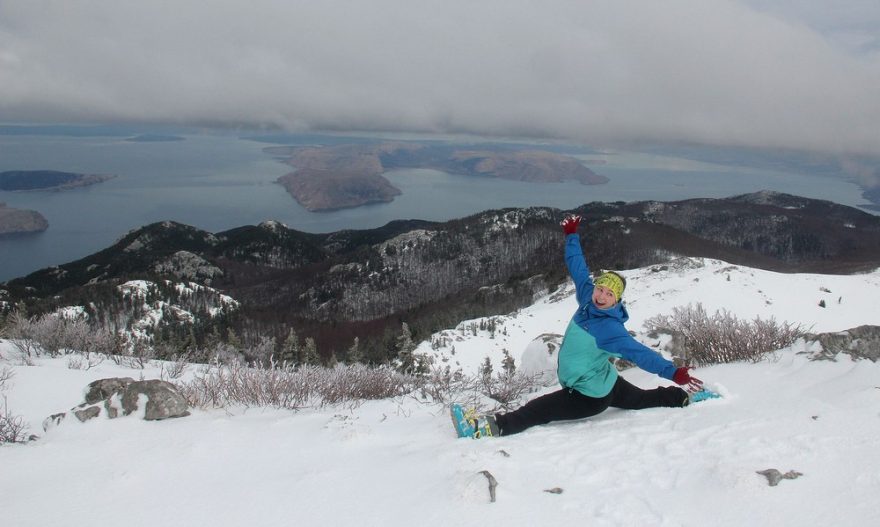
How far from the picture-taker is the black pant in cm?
464

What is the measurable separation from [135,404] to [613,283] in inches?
200

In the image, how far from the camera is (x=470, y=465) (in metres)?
3.53

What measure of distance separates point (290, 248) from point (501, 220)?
85343 millimetres

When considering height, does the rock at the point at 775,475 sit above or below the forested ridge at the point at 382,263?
above

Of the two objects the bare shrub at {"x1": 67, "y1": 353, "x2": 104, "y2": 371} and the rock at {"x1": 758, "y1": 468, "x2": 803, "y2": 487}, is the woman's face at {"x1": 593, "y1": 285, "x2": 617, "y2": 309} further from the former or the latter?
the bare shrub at {"x1": 67, "y1": 353, "x2": 104, "y2": 371}

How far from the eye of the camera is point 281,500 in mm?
3141

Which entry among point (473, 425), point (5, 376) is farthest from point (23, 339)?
point (473, 425)

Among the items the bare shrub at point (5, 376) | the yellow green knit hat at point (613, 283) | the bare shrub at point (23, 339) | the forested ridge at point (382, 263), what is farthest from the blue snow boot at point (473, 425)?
the forested ridge at point (382, 263)

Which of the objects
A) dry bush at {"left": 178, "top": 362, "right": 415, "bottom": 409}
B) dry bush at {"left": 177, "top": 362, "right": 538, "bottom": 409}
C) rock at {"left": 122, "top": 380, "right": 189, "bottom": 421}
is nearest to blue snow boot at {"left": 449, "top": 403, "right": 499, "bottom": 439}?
dry bush at {"left": 177, "top": 362, "right": 538, "bottom": 409}

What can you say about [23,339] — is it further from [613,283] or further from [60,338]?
[613,283]

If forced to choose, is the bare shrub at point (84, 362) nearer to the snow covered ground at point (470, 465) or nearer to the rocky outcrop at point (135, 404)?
the snow covered ground at point (470, 465)

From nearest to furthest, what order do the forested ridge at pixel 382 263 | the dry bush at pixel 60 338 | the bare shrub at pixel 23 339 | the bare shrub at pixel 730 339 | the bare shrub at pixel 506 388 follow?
the bare shrub at pixel 506 388 → the bare shrub at pixel 730 339 → the bare shrub at pixel 23 339 → the dry bush at pixel 60 338 → the forested ridge at pixel 382 263

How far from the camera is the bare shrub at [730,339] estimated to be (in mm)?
6438

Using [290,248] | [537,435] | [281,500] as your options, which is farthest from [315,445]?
[290,248]
